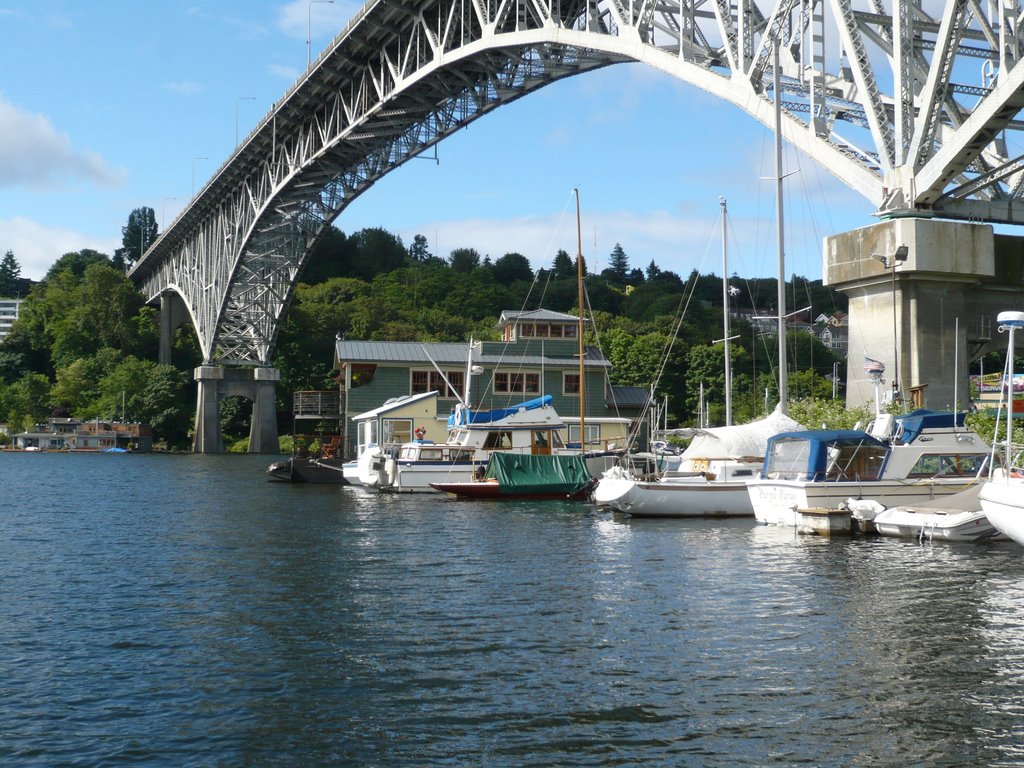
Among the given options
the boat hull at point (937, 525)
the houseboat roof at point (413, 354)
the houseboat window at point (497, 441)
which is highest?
the houseboat roof at point (413, 354)

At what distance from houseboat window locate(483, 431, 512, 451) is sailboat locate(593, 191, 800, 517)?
8.87 m

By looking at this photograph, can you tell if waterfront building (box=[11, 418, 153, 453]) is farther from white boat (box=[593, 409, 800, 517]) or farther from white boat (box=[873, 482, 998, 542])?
white boat (box=[873, 482, 998, 542])

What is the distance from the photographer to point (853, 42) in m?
25.9

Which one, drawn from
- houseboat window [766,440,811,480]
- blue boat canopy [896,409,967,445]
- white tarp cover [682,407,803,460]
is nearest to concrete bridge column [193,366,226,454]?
white tarp cover [682,407,803,460]

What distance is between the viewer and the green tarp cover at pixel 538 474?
39875mm

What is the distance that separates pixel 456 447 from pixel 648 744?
107ft

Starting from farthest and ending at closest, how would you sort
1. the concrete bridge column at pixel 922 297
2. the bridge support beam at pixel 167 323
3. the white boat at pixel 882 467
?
1. the bridge support beam at pixel 167 323
2. the white boat at pixel 882 467
3. the concrete bridge column at pixel 922 297

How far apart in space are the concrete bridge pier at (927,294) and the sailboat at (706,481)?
338 inches

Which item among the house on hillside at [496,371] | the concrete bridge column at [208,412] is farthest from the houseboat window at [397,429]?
the concrete bridge column at [208,412]

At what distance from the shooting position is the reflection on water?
36.2 ft

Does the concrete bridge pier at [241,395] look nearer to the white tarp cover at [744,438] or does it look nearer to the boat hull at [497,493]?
the boat hull at [497,493]

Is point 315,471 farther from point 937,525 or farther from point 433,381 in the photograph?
point 937,525

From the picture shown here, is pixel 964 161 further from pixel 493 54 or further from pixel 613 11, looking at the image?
pixel 493 54

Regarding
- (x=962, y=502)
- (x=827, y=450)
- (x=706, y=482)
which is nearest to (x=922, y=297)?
(x=827, y=450)
